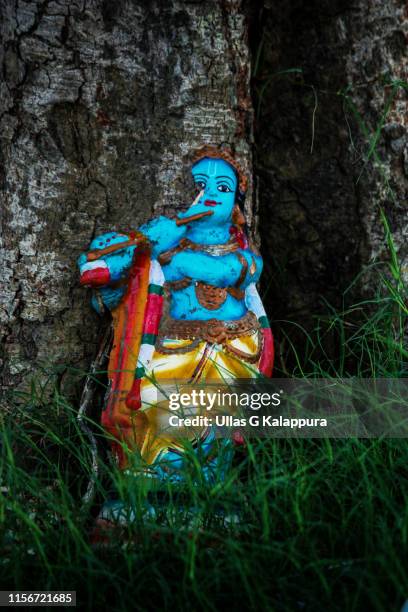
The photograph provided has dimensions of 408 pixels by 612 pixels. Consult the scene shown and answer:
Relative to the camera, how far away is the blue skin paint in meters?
2.41

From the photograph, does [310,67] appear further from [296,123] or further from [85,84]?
[85,84]

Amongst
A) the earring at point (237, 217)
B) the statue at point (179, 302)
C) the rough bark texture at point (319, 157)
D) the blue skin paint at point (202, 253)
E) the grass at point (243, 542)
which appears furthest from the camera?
the rough bark texture at point (319, 157)

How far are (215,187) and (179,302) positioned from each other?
1.45 feet

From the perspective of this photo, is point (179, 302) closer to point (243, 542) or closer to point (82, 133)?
point (82, 133)

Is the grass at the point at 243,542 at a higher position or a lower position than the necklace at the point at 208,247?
lower

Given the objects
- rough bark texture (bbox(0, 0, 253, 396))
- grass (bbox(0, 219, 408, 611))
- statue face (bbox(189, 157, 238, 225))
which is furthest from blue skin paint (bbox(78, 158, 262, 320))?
grass (bbox(0, 219, 408, 611))

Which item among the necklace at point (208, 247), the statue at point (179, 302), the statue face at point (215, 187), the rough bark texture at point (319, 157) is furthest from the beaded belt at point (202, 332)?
the rough bark texture at point (319, 157)

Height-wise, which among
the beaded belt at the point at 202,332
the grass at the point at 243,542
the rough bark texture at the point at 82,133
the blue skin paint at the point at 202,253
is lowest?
the grass at the point at 243,542

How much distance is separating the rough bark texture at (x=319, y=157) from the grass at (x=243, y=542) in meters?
1.03

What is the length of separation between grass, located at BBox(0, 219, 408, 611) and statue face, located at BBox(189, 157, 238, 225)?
838 millimetres

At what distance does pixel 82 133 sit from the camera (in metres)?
2.62

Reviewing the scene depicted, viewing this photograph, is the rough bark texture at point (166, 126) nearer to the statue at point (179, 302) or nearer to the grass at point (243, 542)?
the statue at point (179, 302)

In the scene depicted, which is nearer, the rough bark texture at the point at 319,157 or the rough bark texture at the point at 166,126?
the rough bark texture at the point at 166,126

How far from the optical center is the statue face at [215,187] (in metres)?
2.46
